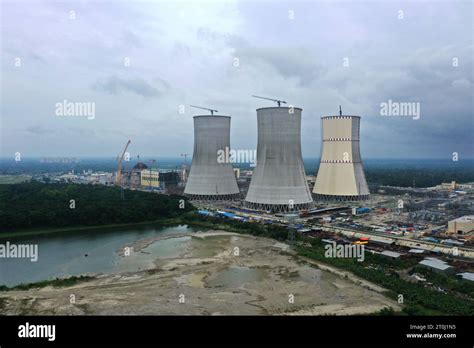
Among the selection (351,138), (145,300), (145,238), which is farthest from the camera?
(351,138)

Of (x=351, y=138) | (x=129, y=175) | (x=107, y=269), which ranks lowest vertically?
(x=107, y=269)

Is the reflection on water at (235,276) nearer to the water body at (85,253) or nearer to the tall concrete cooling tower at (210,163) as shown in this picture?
the water body at (85,253)

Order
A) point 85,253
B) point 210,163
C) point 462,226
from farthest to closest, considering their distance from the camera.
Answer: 1. point 210,163
2. point 462,226
3. point 85,253

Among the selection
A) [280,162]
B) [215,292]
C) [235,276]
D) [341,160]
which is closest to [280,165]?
[280,162]

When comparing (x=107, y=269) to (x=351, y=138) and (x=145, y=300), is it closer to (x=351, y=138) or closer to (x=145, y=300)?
(x=145, y=300)

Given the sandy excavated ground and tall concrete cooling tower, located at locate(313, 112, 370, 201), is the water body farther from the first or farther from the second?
tall concrete cooling tower, located at locate(313, 112, 370, 201)

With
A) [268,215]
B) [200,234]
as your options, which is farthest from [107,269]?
[268,215]

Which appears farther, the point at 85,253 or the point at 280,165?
the point at 280,165

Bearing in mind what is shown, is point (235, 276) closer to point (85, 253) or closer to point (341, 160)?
point (85, 253)
